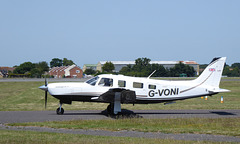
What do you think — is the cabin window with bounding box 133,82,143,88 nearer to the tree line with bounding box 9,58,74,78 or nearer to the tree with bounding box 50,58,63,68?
the tree line with bounding box 9,58,74,78

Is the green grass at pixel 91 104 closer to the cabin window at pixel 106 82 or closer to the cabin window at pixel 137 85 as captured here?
the cabin window at pixel 137 85

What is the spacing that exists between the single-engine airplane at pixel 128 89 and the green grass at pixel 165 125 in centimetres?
198

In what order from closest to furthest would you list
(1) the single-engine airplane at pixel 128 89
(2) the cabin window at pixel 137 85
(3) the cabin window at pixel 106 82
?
(1) the single-engine airplane at pixel 128 89, (3) the cabin window at pixel 106 82, (2) the cabin window at pixel 137 85

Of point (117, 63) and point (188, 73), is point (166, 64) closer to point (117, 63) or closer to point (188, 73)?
point (117, 63)

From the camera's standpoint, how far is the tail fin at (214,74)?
17547mm

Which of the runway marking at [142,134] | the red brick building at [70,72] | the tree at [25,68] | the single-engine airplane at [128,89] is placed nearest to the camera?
the runway marking at [142,134]

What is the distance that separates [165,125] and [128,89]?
141 inches

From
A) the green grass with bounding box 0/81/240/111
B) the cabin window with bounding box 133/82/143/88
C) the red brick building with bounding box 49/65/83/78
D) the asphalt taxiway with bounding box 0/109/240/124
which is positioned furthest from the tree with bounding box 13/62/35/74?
the cabin window with bounding box 133/82/143/88

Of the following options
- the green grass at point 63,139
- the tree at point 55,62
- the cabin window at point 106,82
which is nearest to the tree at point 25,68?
the tree at point 55,62

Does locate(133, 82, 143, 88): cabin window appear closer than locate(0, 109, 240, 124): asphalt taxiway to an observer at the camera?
No

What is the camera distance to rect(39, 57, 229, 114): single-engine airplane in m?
15.9

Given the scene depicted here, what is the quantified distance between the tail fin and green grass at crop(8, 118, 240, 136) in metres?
3.67

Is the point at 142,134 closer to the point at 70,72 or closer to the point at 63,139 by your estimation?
the point at 63,139

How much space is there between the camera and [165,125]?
13.1 m
